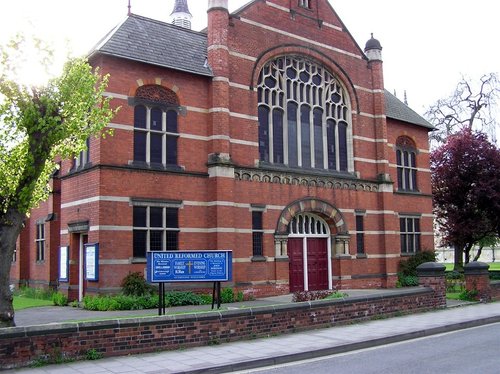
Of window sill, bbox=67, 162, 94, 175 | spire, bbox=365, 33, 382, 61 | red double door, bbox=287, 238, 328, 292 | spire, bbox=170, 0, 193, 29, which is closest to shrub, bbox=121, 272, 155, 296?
window sill, bbox=67, 162, 94, 175

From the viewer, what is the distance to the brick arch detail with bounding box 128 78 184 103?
19.4m

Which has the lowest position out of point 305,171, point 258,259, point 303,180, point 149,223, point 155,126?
point 258,259

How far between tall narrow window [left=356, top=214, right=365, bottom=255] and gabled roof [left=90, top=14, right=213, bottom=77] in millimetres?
10062

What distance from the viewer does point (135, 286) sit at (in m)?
18.0

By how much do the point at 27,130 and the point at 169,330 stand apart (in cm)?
503

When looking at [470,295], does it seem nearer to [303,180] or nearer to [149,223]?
[303,180]

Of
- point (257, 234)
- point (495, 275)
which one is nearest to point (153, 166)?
point (257, 234)

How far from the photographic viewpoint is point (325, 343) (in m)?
11.9

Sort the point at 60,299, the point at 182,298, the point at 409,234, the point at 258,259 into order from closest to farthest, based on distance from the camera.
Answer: the point at 182,298 < the point at 60,299 < the point at 258,259 < the point at 409,234

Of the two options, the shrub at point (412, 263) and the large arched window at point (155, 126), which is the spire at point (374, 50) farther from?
the large arched window at point (155, 126)

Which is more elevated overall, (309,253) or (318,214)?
(318,214)

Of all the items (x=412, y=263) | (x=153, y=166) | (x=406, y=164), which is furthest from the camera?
(x=406, y=164)

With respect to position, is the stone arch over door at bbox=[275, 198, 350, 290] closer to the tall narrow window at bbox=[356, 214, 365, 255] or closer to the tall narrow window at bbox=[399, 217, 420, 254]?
the tall narrow window at bbox=[356, 214, 365, 255]

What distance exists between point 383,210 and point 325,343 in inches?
605
